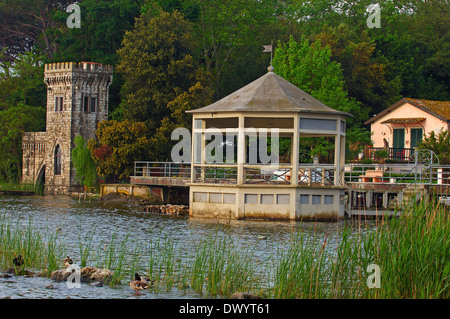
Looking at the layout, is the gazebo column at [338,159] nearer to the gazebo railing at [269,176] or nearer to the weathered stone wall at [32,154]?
the gazebo railing at [269,176]

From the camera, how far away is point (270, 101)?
1352 inches

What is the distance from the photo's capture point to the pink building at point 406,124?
5184cm

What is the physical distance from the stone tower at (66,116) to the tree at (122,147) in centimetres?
657

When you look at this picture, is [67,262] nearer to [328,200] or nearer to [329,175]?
[328,200]

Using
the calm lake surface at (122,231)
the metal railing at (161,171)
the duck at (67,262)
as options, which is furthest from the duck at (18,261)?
the metal railing at (161,171)

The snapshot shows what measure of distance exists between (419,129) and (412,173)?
17.0 metres

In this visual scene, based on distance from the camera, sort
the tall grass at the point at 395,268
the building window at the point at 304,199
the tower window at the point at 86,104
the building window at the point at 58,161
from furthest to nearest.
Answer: the tower window at the point at 86,104 → the building window at the point at 58,161 → the building window at the point at 304,199 → the tall grass at the point at 395,268

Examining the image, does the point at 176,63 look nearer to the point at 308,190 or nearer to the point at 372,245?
the point at 308,190

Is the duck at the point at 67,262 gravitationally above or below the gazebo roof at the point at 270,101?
below

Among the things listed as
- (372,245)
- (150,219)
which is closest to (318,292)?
(372,245)

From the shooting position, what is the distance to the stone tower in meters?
56.9

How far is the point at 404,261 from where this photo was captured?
14062 mm

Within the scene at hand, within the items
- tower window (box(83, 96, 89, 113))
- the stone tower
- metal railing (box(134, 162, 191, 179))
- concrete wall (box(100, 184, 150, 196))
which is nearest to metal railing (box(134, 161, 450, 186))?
metal railing (box(134, 162, 191, 179))

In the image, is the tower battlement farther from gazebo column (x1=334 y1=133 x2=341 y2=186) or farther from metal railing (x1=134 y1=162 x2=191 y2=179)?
gazebo column (x1=334 y1=133 x2=341 y2=186)
